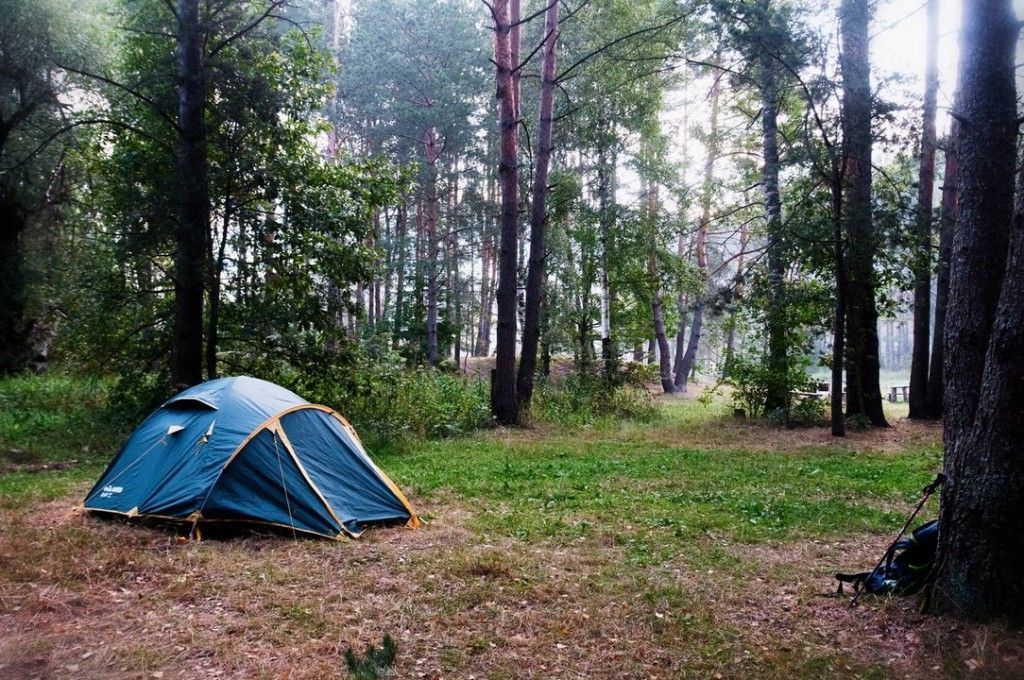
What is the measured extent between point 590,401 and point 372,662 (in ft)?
41.4

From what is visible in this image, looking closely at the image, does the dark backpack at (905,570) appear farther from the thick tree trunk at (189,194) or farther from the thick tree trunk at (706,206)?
the thick tree trunk at (706,206)

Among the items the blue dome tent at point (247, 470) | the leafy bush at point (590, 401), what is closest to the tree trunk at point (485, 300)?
the leafy bush at point (590, 401)

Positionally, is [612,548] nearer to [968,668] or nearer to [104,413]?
[968,668]

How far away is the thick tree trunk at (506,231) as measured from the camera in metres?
13.7

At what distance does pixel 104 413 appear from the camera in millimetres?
11898

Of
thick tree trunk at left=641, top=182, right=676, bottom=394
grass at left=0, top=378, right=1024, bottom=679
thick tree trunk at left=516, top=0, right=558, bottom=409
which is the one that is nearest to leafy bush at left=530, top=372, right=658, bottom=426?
thick tree trunk at left=516, top=0, right=558, bottom=409

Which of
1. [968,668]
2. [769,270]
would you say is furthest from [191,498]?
[769,270]

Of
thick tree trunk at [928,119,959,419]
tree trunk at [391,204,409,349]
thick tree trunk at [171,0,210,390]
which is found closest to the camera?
thick tree trunk at [171,0,210,390]

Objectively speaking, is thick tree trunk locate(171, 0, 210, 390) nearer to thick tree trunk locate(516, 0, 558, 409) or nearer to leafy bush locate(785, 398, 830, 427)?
thick tree trunk locate(516, 0, 558, 409)

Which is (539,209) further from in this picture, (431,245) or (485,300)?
(485,300)

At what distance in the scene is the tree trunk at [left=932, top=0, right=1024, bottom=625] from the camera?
3764 millimetres

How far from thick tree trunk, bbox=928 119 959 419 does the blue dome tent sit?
1111 cm

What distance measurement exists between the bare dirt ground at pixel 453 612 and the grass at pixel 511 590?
2cm

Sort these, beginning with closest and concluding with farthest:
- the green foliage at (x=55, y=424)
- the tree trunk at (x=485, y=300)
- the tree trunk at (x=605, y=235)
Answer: the green foliage at (x=55, y=424) < the tree trunk at (x=605, y=235) < the tree trunk at (x=485, y=300)
